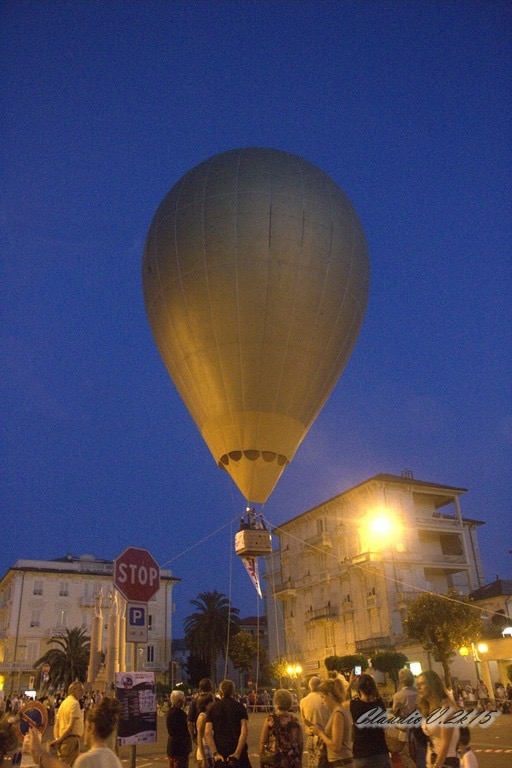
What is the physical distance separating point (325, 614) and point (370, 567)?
22.0 ft

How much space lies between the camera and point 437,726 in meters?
6.25

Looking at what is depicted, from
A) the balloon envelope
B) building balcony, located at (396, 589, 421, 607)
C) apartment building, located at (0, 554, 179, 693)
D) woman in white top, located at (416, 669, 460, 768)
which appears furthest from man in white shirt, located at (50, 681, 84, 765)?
apartment building, located at (0, 554, 179, 693)

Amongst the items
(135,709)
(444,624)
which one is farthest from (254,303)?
(444,624)

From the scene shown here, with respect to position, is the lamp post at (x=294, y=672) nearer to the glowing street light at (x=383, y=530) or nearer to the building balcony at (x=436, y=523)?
the glowing street light at (x=383, y=530)

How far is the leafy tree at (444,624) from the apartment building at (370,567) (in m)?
5.80

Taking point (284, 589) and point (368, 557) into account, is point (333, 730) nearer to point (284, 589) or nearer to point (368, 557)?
point (368, 557)

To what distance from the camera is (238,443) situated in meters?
21.3

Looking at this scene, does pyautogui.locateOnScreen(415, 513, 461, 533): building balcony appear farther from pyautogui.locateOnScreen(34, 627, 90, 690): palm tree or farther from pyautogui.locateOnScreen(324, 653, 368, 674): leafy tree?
pyautogui.locateOnScreen(34, 627, 90, 690): palm tree

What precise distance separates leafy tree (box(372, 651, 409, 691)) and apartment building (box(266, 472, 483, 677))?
3.61 metres

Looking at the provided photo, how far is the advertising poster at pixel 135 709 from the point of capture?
28.3ft

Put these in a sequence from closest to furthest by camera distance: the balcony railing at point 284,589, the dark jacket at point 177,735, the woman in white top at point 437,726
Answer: the woman in white top at point 437,726
the dark jacket at point 177,735
the balcony railing at point 284,589

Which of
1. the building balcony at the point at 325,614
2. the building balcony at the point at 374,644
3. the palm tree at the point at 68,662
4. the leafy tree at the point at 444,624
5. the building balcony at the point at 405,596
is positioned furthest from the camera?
the palm tree at the point at 68,662

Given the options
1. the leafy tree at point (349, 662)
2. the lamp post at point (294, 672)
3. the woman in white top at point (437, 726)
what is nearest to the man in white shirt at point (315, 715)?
the woman in white top at point (437, 726)

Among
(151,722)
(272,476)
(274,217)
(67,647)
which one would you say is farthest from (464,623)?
(67,647)
